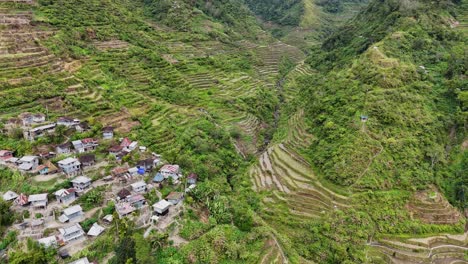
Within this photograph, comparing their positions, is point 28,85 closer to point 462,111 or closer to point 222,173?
point 222,173

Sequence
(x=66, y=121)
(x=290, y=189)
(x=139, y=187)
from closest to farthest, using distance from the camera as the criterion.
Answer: (x=139, y=187) < (x=66, y=121) < (x=290, y=189)

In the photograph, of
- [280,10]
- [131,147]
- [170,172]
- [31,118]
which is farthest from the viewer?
[280,10]

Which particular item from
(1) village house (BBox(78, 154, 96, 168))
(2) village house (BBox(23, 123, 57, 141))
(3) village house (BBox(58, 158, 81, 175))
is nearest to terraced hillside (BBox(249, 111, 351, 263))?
(1) village house (BBox(78, 154, 96, 168))

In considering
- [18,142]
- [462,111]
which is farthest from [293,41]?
[18,142]

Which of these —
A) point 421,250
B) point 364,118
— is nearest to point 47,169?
point 364,118

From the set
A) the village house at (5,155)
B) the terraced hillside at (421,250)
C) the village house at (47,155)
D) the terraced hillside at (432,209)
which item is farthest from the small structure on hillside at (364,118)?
the village house at (5,155)

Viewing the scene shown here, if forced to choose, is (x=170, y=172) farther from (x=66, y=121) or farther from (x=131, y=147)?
(x=66, y=121)

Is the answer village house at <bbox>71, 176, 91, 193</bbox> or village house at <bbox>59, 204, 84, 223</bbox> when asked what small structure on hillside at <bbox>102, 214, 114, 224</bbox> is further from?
village house at <bbox>71, 176, 91, 193</bbox>
